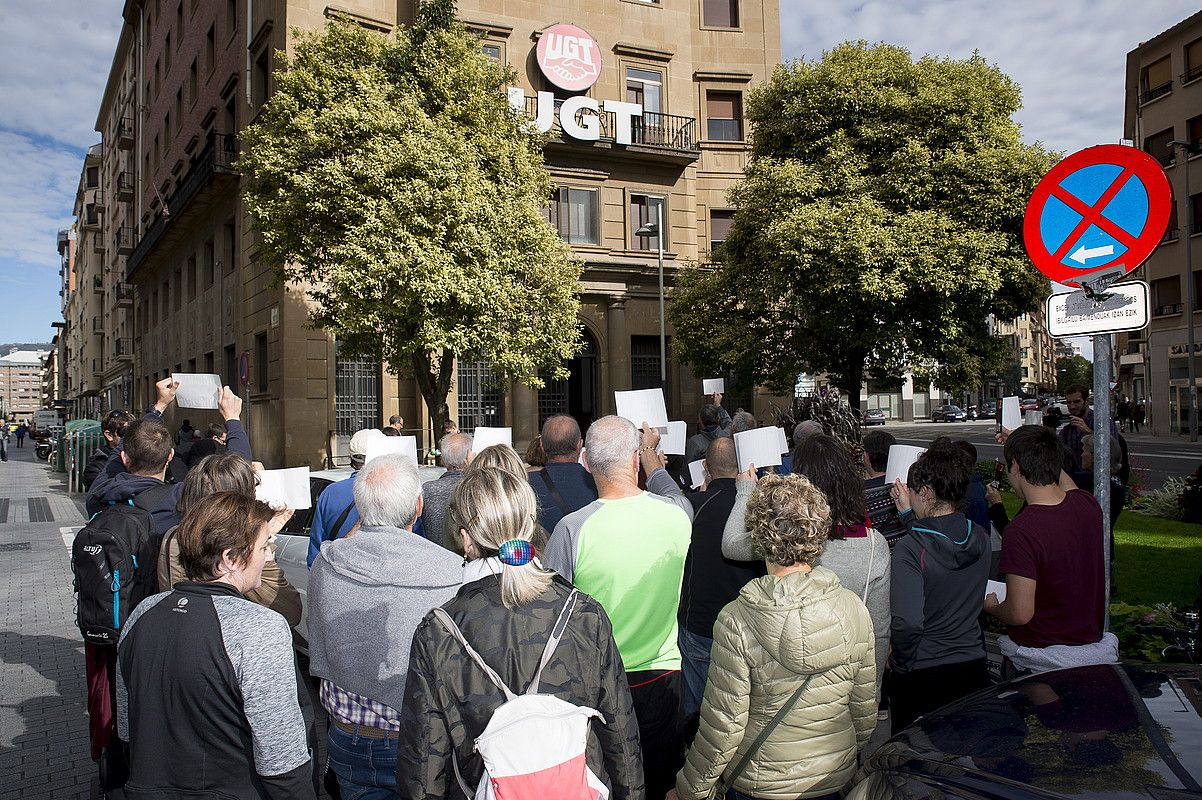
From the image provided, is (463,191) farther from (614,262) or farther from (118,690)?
(118,690)

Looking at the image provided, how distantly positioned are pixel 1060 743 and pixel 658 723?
1558 millimetres

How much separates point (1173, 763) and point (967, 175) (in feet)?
58.5

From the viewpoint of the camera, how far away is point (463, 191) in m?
15.2

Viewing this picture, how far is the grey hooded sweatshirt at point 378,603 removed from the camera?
9.21 feet

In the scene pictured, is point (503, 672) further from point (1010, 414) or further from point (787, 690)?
point (1010, 414)

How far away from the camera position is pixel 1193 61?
34.5m

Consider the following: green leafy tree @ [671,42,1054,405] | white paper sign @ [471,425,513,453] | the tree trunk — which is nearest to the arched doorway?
green leafy tree @ [671,42,1054,405]

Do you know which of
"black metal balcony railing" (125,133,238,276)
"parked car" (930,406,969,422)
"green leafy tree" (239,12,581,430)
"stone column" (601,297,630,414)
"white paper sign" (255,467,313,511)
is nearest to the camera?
"white paper sign" (255,467,313,511)

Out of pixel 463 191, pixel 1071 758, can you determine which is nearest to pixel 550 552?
pixel 1071 758

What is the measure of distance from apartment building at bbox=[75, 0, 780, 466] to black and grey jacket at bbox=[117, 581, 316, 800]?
711 inches

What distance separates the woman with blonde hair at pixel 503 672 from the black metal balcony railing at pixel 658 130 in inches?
905

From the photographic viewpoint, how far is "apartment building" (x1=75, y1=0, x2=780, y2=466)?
824 inches

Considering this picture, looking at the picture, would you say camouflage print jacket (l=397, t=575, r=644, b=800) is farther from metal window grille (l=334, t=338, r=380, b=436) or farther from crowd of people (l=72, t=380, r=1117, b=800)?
metal window grille (l=334, t=338, r=380, b=436)

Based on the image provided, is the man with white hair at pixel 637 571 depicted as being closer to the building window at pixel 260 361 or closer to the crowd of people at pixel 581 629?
the crowd of people at pixel 581 629
